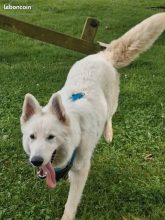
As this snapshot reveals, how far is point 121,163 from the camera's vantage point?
561 centimetres

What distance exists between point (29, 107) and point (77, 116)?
55 centimetres

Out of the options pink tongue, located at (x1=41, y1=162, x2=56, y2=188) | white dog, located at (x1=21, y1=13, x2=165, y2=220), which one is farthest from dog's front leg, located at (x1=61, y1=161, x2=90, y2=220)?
pink tongue, located at (x1=41, y1=162, x2=56, y2=188)

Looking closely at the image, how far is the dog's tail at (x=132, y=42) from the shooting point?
230 inches

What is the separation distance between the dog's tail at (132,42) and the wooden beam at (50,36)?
1.04 metres

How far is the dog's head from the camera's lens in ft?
13.2

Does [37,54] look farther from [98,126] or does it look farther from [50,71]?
[98,126]

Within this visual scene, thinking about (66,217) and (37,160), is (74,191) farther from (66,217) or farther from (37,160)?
(37,160)

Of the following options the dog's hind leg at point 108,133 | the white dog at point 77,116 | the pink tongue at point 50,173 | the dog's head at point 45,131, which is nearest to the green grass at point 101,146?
the dog's hind leg at point 108,133

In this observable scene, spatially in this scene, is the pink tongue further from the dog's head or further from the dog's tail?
the dog's tail

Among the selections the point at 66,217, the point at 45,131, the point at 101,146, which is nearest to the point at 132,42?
the point at 101,146

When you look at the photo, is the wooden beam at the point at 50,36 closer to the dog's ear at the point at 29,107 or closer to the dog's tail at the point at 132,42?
the dog's tail at the point at 132,42

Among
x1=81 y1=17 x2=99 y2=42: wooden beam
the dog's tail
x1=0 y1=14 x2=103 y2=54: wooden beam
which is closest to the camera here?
the dog's tail

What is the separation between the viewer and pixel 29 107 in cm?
429

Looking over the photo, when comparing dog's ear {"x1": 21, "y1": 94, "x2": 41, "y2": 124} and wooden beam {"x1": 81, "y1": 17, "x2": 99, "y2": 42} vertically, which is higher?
dog's ear {"x1": 21, "y1": 94, "x2": 41, "y2": 124}
